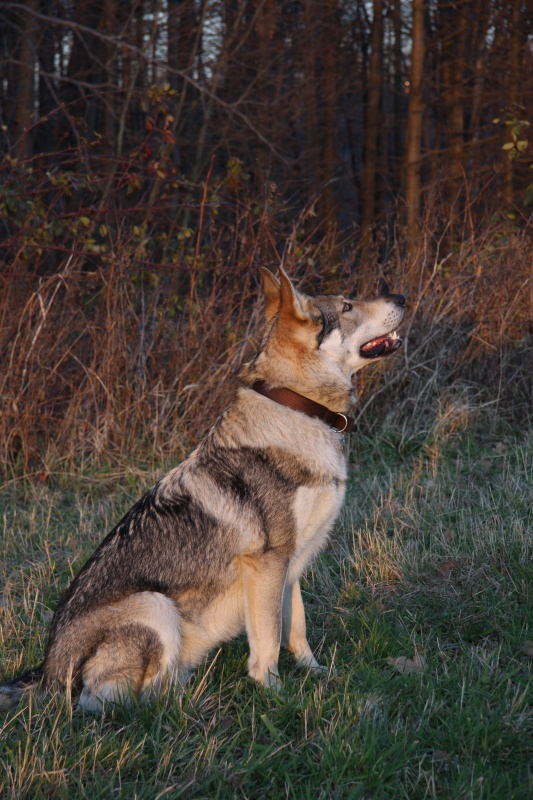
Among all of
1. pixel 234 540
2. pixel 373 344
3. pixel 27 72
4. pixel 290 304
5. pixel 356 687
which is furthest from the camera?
pixel 27 72

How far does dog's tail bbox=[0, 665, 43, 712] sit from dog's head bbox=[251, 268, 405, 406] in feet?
6.18

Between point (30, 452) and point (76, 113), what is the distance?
13.0 metres

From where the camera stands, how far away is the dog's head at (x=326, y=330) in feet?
13.1

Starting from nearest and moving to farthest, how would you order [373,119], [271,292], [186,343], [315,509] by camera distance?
[315,509]
[271,292]
[186,343]
[373,119]

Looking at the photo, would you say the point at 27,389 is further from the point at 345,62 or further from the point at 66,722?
the point at 345,62

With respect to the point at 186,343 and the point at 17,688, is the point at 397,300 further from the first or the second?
the point at 186,343

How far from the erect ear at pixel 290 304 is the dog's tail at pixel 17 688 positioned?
2.04 metres

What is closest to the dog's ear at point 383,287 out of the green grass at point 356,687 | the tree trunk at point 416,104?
the green grass at point 356,687

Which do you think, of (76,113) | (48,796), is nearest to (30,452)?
(48,796)

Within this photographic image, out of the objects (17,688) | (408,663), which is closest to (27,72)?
(17,688)

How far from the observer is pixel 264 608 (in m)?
3.55

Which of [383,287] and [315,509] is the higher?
[383,287]

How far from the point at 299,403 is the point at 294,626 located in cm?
115

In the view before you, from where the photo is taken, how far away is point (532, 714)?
3.12 metres
